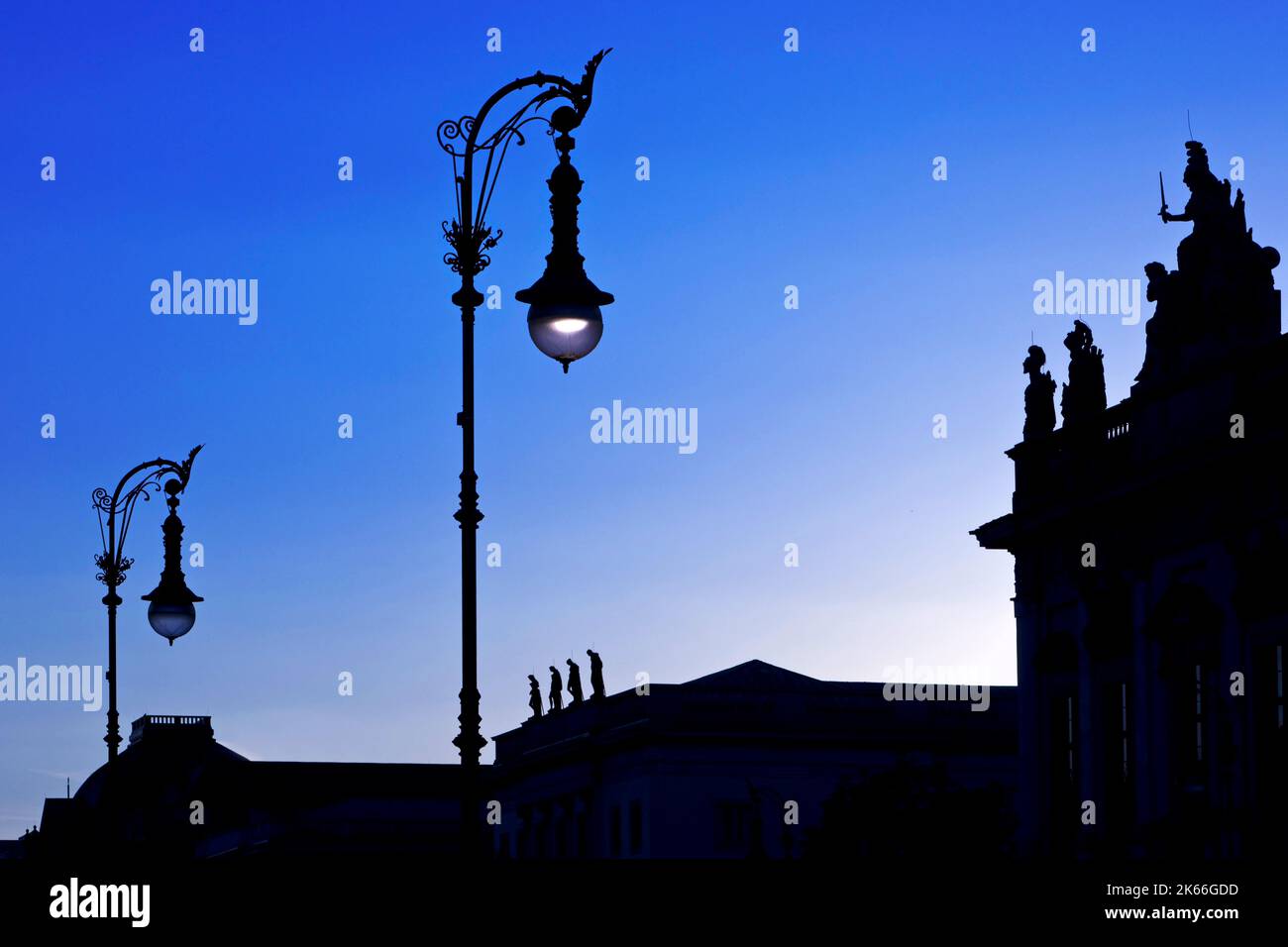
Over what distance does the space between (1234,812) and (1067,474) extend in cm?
1055

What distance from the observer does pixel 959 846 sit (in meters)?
54.0

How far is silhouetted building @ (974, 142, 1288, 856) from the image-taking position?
47781 mm

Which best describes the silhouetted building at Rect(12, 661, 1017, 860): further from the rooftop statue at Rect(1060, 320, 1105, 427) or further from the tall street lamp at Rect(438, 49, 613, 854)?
the tall street lamp at Rect(438, 49, 613, 854)

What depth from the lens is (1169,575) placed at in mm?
51656

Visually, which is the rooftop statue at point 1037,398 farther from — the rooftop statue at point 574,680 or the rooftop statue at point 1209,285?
the rooftop statue at point 574,680

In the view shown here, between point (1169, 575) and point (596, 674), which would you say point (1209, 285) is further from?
point (596, 674)

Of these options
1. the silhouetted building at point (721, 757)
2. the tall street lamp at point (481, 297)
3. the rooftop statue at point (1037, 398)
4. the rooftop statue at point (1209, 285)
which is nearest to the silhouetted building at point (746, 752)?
the silhouetted building at point (721, 757)

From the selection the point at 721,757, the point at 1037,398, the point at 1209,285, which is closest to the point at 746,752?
the point at 721,757

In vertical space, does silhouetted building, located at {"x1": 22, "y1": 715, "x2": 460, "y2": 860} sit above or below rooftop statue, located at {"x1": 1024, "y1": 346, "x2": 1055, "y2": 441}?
below

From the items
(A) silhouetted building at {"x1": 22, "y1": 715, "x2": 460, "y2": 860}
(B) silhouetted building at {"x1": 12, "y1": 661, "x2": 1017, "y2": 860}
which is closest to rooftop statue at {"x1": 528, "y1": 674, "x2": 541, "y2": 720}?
(B) silhouetted building at {"x1": 12, "y1": 661, "x2": 1017, "y2": 860}

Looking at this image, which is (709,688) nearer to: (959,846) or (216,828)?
(959,846)

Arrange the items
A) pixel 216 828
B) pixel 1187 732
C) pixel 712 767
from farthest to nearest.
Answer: pixel 216 828, pixel 712 767, pixel 1187 732

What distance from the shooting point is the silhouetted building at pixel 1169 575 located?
47.8 m
